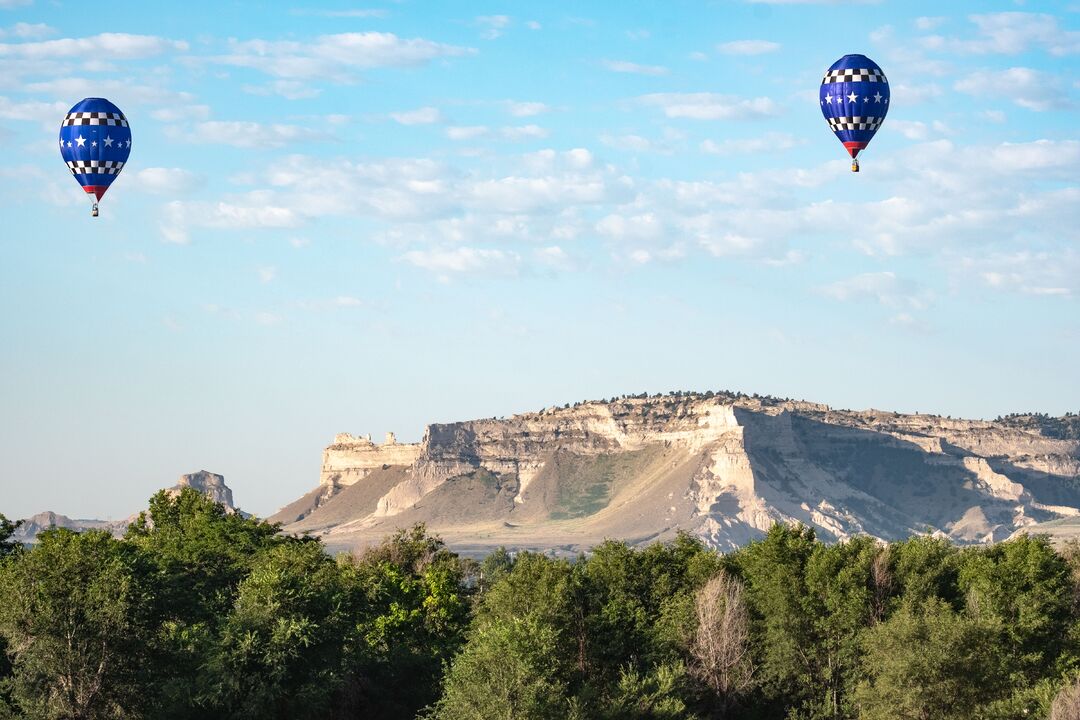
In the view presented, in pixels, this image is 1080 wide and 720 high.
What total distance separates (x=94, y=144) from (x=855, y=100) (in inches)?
1565

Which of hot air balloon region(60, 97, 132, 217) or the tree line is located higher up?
hot air balloon region(60, 97, 132, 217)

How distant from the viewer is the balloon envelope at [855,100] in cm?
9425

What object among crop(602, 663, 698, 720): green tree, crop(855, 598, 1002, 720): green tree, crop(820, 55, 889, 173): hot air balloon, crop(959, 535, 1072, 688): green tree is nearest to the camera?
crop(602, 663, 698, 720): green tree

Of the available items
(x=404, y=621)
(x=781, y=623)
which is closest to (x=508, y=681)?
(x=781, y=623)

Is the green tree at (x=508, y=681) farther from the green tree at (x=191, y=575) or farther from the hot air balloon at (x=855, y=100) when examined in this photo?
the hot air balloon at (x=855, y=100)

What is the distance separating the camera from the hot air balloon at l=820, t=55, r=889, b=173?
309ft

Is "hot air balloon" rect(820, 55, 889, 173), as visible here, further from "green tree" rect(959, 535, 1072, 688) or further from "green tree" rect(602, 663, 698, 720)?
"green tree" rect(602, 663, 698, 720)

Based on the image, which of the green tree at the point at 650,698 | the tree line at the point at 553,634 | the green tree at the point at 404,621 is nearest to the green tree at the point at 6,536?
the tree line at the point at 553,634

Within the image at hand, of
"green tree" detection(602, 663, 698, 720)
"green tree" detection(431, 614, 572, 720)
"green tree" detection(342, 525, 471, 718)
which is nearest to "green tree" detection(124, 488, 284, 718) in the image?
"green tree" detection(342, 525, 471, 718)

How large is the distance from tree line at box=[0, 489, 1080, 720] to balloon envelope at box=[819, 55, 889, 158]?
21.3m

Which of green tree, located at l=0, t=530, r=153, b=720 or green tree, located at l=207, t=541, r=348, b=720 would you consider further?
green tree, located at l=207, t=541, r=348, b=720

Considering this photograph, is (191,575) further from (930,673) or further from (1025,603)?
(1025,603)

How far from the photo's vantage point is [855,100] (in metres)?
94.2

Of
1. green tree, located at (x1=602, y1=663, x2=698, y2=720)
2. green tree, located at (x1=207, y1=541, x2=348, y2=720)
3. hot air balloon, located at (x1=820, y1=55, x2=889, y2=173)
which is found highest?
hot air balloon, located at (x1=820, y1=55, x2=889, y2=173)
